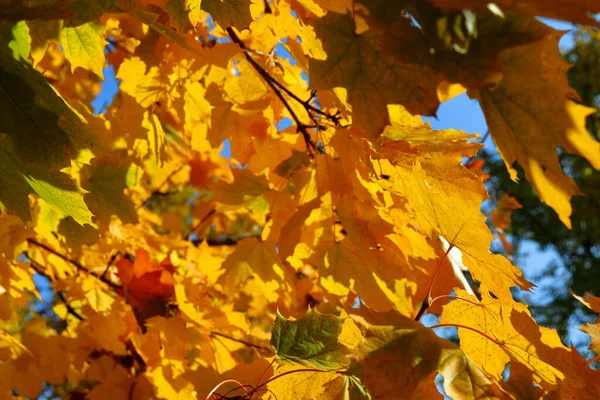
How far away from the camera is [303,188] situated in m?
1.80

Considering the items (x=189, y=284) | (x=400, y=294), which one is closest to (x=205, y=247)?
(x=189, y=284)

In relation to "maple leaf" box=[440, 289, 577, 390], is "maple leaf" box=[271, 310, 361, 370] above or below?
above

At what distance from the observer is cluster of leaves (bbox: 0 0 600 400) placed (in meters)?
0.83

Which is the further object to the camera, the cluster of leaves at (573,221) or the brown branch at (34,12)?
the cluster of leaves at (573,221)

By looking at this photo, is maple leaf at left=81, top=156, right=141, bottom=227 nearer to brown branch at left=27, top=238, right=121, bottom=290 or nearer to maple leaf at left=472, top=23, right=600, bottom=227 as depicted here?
brown branch at left=27, top=238, right=121, bottom=290

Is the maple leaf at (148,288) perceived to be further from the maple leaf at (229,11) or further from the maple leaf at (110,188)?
the maple leaf at (229,11)

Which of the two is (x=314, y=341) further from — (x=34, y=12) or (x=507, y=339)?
(x=34, y=12)

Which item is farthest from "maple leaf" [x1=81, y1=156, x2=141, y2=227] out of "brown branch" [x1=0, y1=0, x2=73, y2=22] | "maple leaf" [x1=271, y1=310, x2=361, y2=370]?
"brown branch" [x1=0, y1=0, x2=73, y2=22]

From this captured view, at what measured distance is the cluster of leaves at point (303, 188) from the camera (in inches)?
32.7

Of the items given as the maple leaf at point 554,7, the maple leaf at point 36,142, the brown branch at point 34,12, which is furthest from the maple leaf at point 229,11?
the maple leaf at point 554,7

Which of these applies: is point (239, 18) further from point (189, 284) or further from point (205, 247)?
point (205, 247)

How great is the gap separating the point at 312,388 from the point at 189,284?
3.32ft

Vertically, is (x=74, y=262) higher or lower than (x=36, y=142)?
lower

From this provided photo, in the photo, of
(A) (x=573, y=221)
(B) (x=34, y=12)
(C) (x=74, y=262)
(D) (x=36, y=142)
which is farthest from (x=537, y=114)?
(A) (x=573, y=221)
